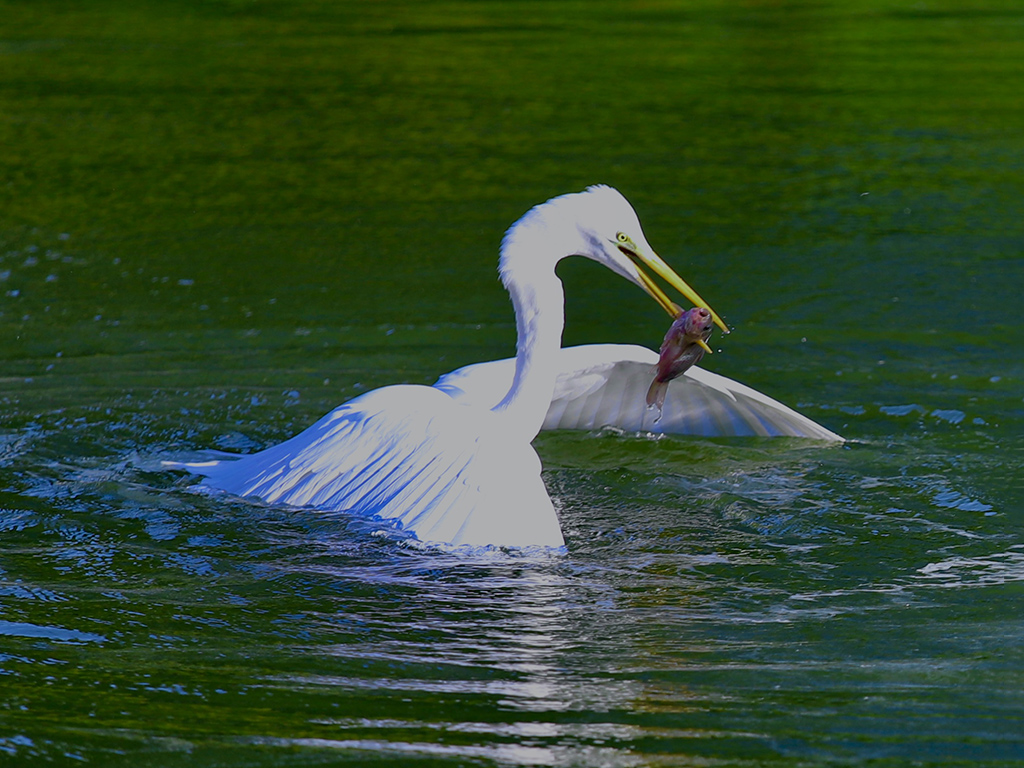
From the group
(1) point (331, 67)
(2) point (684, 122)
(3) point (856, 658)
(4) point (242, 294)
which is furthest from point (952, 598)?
(1) point (331, 67)

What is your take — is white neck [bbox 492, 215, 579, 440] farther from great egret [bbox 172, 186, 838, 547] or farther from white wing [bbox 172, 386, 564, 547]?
white wing [bbox 172, 386, 564, 547]

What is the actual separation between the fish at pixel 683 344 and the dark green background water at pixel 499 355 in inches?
22.6

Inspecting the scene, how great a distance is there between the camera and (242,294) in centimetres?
891

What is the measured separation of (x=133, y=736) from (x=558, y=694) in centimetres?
116

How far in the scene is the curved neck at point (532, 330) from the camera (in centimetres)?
573

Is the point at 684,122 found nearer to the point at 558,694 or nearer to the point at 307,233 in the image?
the point at 307,233

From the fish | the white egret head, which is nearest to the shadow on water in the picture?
the fish

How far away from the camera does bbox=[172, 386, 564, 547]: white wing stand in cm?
498

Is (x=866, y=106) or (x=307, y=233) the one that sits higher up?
(x=866, y=106)

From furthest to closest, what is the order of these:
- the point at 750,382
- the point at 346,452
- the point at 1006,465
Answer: the point at 750,382, the point at 1006,465, the point at 346,452

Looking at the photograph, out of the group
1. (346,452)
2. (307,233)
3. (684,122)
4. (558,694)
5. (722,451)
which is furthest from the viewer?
(684,122)

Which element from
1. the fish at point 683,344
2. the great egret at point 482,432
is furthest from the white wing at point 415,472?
the fish at point 683,344

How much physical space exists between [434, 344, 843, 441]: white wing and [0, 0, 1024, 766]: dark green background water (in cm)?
13

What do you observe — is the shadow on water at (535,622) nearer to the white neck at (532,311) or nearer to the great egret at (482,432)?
the great egret at (482,432)
